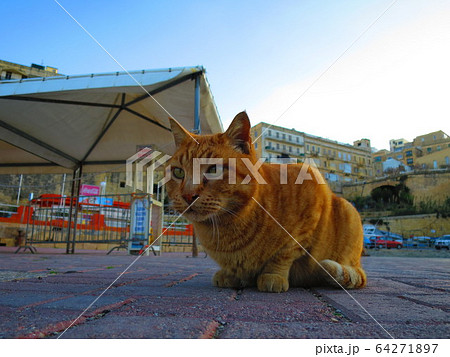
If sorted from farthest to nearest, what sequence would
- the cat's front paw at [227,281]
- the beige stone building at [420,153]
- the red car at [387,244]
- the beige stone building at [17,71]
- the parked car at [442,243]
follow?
the beige stone building at [420,153] < the beige stone building at [17,71] < the red car at [387,244] < the parked car at [442,243] < the cat's front paw at [227,281]

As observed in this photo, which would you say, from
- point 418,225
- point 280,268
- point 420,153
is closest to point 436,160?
point 420,153

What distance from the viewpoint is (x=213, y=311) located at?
1.03m

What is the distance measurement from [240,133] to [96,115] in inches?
178

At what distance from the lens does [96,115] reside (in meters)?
5.48

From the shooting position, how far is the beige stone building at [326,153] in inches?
1973

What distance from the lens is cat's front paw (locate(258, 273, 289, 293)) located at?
1615 mm

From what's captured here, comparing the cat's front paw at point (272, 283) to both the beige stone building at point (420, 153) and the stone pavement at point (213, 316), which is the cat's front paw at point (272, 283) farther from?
the beige stone building at point (420, 153)

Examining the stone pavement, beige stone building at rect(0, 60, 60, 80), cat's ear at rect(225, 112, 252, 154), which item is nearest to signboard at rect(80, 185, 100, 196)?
beige stone building at rect(0, 60, 60, 80)

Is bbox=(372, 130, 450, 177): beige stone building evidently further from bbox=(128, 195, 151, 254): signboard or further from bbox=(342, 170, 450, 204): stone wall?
bbox=(128, 195, 151, 254): signboard

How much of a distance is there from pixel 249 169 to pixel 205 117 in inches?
131

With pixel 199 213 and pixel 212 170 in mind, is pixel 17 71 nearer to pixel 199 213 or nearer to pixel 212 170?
pixel 212 170

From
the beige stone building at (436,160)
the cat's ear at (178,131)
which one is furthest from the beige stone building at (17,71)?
the beige stone building at (436,160)
